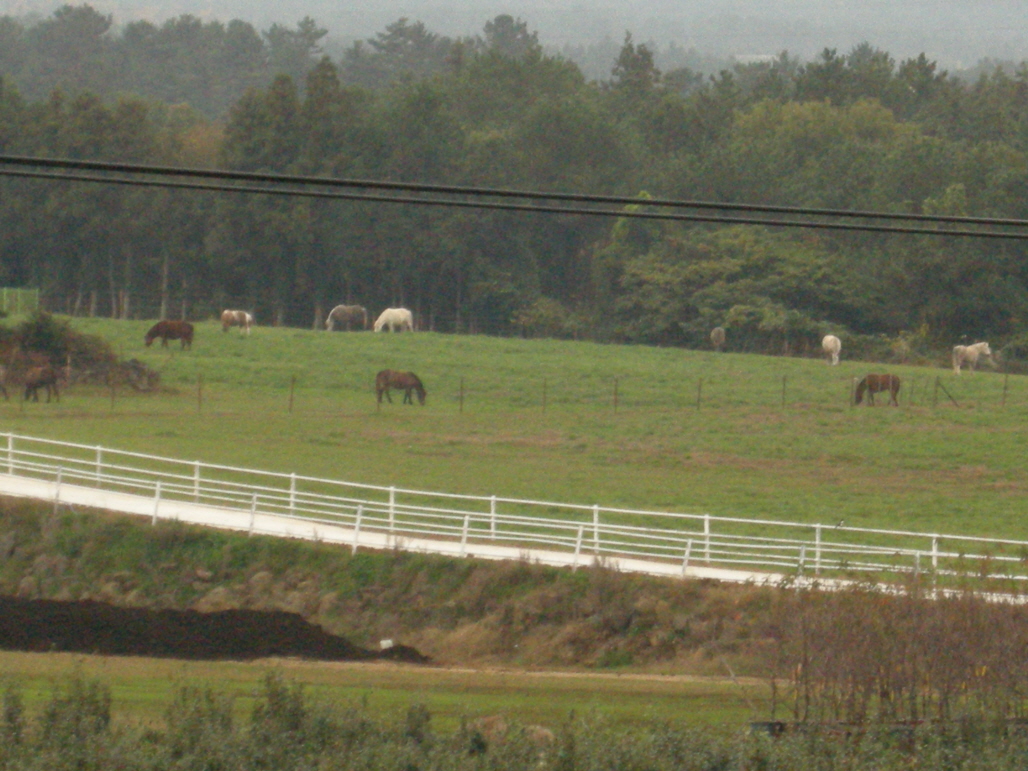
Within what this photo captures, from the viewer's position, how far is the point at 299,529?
25172 mm

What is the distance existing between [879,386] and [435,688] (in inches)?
1105

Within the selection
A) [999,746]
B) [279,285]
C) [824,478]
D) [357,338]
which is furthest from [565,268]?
[999,746]

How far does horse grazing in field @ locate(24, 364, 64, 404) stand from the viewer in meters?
40.6

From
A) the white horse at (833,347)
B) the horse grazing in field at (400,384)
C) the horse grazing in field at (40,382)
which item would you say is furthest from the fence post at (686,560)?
the white horse at (833,347)

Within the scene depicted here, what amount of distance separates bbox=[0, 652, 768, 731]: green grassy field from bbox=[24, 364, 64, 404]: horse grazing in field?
20.3 m

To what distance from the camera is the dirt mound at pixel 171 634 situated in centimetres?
2184

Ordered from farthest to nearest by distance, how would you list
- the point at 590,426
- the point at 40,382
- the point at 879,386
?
the point at 879,386, the point at 590,426, the point at 40,382

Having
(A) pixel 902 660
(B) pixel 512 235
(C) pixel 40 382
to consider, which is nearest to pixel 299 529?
(A) pixel 902 660

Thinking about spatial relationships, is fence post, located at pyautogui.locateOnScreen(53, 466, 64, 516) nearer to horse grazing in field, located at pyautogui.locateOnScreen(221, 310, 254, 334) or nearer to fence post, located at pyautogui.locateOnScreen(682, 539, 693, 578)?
fence post, located at pyautogui.locateOnScreen(682, 539, 693, 578)

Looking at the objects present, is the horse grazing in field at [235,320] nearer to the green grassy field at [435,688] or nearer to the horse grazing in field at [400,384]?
the horse grazing in field at [400,384]

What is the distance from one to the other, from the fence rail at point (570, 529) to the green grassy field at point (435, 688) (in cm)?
241

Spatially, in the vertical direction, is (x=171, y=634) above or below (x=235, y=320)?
below

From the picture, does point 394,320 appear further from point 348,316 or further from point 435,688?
point 435,688

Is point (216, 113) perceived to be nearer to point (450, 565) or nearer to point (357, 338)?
point (357, 338)
